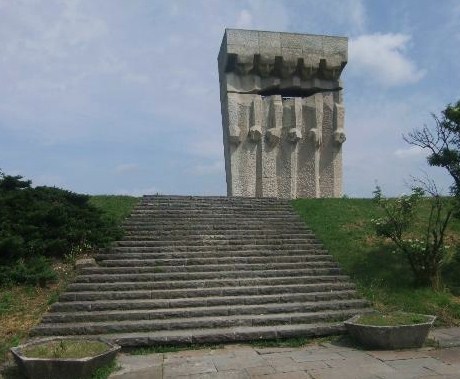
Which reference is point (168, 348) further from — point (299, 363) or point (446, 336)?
point (446, 336)

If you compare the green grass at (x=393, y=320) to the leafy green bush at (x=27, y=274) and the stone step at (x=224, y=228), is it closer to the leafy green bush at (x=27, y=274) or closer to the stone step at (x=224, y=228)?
the stone step at (x=224, y=228)

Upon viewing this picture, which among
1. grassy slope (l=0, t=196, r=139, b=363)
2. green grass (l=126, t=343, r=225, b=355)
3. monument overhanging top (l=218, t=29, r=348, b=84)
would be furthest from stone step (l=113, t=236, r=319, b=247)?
monument overhanging top (l=218, t=29, r=348, b=84)

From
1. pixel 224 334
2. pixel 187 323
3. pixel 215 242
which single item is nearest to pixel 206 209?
pixel 215 242

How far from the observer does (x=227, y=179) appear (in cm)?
1838

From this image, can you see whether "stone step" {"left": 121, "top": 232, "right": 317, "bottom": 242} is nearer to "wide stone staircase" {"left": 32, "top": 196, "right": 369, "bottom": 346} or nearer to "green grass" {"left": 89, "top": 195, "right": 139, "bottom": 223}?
"wide stone staircase" {"left": 32, "top": 196, "right": 369, "bottom": 346}

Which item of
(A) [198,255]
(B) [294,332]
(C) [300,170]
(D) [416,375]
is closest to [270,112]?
(C) [300,170]

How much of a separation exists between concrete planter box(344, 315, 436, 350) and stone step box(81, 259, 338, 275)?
3.25 meters

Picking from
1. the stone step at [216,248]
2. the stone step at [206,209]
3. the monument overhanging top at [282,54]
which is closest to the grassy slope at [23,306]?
the stone step at [216,248]

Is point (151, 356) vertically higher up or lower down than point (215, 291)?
lower down

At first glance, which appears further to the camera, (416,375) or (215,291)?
(215,291)

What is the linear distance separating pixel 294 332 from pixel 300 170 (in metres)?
11.4

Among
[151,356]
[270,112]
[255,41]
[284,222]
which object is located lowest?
[151,356]

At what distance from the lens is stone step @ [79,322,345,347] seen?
6.72 metres

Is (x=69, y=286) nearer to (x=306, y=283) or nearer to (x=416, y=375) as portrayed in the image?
(x=306, y=283)
